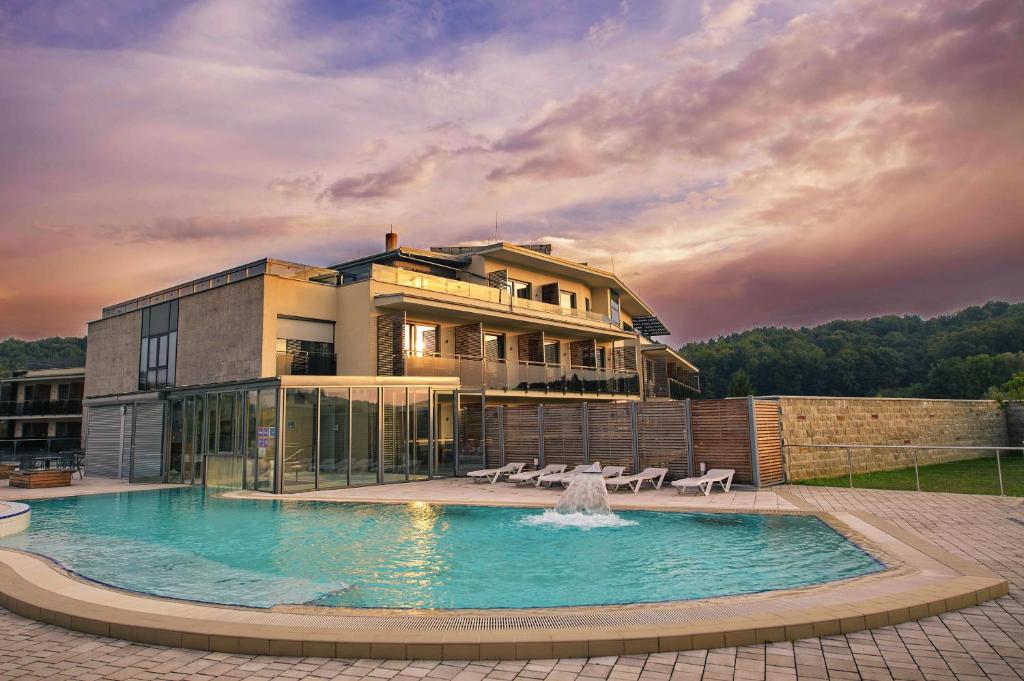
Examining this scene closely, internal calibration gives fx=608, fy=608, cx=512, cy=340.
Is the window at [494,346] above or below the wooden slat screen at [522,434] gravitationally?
above

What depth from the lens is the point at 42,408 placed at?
38344mm

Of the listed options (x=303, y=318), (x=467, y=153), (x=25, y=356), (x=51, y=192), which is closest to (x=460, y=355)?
(x=303, y=318)

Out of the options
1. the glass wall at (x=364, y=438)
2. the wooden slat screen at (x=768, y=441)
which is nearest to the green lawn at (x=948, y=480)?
the wooden slat screen at (x=768, y=441)

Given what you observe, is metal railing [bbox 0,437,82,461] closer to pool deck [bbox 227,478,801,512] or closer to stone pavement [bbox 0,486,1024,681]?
pool deck [bbox 227,478,801,512]

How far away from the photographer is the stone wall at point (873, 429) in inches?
633

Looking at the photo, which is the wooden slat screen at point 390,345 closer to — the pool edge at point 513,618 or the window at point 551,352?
the window at point 551,352

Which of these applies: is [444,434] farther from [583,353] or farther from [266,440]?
[583,353]

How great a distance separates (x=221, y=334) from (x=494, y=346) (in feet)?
36.6

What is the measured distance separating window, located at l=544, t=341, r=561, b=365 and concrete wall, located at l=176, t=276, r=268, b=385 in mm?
14045

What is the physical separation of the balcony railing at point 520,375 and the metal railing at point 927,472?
11448mm

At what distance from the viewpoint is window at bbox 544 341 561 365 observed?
3036 cm

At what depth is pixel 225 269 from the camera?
2262 centimetres

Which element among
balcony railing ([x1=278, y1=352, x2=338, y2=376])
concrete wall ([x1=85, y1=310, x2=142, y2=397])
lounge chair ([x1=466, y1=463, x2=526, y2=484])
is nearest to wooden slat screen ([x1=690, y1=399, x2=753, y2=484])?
lounge chair ([x1=466, y1=463, x2=526, y2=484])

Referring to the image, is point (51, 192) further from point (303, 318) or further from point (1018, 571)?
point (1018, 571)
